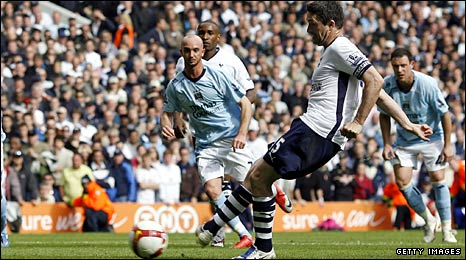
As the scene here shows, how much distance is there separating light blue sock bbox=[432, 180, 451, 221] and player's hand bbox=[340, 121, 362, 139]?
A: 21.1 feet

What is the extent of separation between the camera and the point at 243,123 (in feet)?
39.7

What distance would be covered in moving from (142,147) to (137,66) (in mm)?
3648

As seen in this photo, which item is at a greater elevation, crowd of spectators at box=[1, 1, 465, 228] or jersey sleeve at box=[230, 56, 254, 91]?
jersey sleeve at box=[230, 56, 254, 91]

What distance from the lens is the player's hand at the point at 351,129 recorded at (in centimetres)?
956

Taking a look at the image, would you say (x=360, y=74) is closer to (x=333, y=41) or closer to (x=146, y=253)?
(x=333, y=41)

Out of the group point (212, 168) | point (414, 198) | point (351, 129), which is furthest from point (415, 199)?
point (351, 129)

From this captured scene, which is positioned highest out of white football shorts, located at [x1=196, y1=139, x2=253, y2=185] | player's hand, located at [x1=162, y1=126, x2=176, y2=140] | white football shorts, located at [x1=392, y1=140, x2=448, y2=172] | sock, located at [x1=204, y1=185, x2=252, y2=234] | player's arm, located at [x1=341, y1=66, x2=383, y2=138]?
player's arm, located at [x1=341, y1=66, x2=383, y2=138]

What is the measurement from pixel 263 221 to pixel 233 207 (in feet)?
1.44

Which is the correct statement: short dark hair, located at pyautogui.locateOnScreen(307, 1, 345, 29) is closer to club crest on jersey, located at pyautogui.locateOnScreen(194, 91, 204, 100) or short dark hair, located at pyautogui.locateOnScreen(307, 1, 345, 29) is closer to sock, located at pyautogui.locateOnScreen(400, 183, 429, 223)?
club crest on jersey, located at pyautogui.locateOnScreen(194, 91, 204, 100)

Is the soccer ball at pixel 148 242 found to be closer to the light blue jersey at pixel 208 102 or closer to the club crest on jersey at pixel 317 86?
the club crest on jersey at pixel 317 86

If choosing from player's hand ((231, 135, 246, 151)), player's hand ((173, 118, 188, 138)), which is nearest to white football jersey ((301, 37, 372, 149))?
player's hand ((231, 135, 246, 151))

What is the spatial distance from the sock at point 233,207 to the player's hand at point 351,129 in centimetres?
122

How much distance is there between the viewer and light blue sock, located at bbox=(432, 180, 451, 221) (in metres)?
15.6

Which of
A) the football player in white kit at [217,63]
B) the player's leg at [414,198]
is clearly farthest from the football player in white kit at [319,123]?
the player's leg at [414,198]
